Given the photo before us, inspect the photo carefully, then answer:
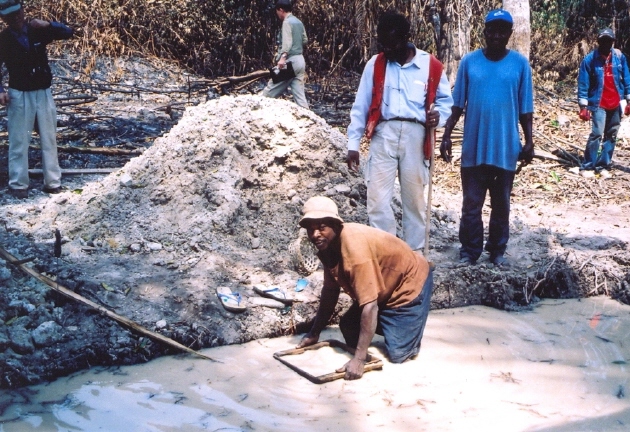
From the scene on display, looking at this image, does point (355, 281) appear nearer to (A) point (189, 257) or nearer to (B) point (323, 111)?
(A) point (189, 257)

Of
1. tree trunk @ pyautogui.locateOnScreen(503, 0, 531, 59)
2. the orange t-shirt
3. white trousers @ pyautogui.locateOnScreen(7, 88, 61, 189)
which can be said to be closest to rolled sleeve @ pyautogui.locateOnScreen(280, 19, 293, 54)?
tree trunk @ pyautogui.locateOnScreen(503, 0, 531, 59)

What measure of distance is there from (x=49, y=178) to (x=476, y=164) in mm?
3792

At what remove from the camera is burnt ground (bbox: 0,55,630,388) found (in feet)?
13.0

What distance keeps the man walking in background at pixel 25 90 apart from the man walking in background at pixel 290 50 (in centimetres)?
278

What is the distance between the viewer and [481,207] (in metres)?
4.87

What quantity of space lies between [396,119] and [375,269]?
1.24m

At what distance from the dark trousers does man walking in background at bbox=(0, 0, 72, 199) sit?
3.67 metres

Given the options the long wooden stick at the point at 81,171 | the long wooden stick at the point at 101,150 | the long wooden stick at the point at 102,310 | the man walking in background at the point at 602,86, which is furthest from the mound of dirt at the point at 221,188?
the man walking in background at the point at 602,86

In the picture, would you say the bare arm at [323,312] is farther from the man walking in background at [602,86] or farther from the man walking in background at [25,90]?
the man walking in background at [602,86]

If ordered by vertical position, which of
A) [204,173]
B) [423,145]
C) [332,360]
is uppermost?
[423,145]

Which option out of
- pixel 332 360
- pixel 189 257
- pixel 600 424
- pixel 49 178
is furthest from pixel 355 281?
pixel 49 178

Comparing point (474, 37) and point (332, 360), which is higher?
point (474, 37)

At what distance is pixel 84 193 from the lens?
562 centimetres

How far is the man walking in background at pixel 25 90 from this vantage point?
19.3ft
